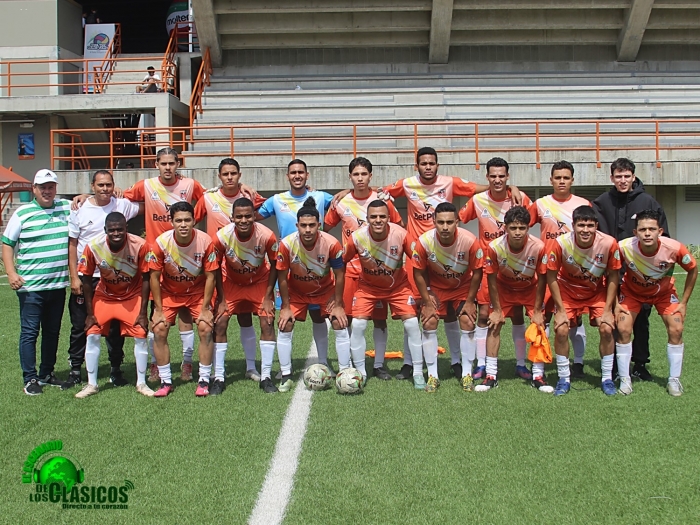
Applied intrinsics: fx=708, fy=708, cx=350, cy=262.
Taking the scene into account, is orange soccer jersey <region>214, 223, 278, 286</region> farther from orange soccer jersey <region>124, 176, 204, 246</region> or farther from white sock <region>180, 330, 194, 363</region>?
orange soccer jersey <region>124, 176, 204, 246</region>

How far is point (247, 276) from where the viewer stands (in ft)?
21.4

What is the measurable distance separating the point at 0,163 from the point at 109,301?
66.4ft

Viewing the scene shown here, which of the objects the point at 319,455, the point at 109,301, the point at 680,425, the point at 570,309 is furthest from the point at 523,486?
the point at 109,301

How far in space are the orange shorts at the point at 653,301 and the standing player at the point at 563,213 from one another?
1.77 ft

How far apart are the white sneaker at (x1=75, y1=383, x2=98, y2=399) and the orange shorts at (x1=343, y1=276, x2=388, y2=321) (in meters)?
2.36

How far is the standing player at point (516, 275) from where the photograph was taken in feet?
20.0

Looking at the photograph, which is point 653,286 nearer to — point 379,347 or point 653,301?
point 653,301

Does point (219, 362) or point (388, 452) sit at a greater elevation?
point (219, 362)

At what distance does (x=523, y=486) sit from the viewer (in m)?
3.98

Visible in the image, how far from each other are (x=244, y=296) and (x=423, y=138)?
14.4m

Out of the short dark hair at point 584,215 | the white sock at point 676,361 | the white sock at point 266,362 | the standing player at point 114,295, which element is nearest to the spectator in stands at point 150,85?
the standing player at point 114,295

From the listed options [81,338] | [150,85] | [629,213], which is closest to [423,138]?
[150,85]

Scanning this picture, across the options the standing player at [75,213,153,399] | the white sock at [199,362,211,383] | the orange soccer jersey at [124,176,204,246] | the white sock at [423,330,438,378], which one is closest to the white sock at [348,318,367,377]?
the white sock at [423,330,438,378]

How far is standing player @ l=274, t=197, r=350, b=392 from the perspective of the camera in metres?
6.22
